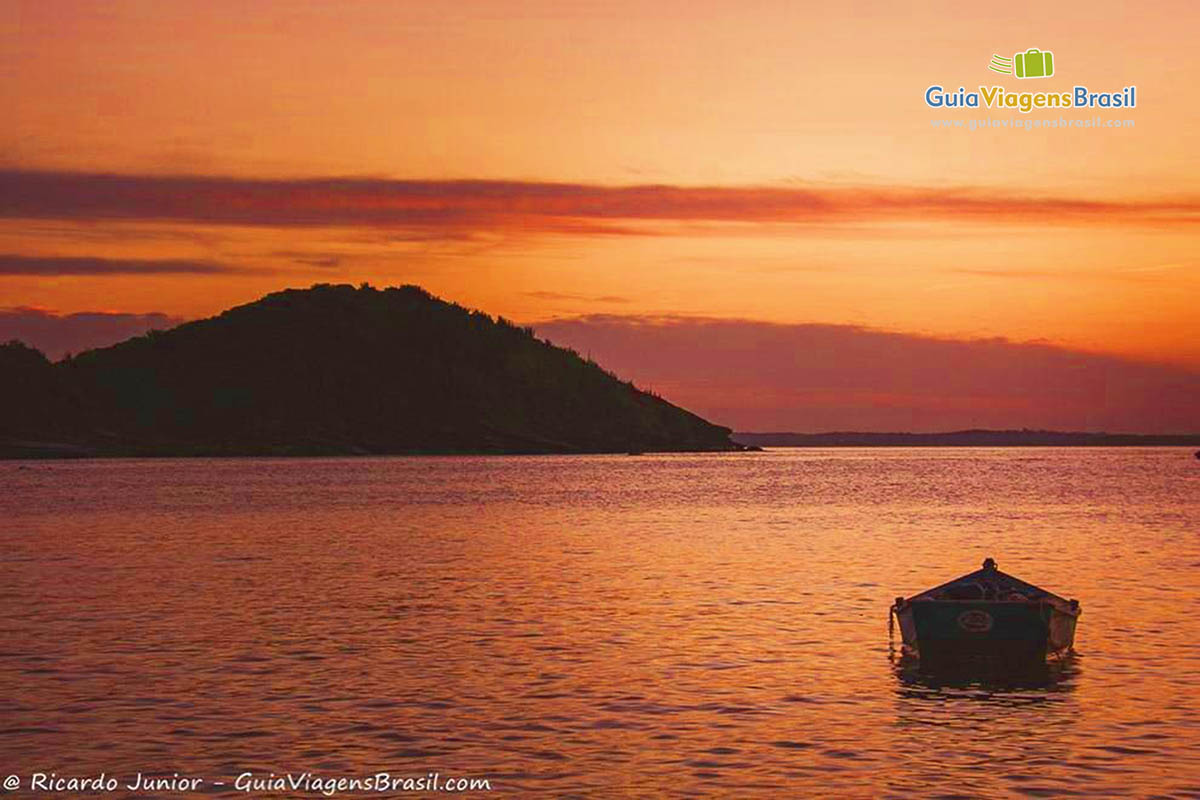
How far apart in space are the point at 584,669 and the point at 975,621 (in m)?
8.86

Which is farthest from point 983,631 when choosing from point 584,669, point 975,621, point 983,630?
point 584,669

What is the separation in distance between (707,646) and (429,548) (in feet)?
128

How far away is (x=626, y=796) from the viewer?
22.1 m

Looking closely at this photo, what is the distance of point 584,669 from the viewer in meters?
34.1

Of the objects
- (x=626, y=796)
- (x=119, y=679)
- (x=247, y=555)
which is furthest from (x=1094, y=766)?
(x=247, y=555)

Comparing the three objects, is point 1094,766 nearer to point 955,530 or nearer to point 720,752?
point 720,752

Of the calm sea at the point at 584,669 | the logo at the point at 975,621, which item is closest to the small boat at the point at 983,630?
the logo at the point at 975,621

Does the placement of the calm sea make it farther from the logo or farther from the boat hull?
the logo

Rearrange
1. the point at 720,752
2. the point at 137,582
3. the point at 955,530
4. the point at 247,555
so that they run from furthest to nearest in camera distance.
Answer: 1. the point at 955,530
2. the point at 247,555
3. the point at 137,582
4. the point at 720,752

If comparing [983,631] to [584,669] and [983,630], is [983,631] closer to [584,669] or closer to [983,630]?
[983,630]

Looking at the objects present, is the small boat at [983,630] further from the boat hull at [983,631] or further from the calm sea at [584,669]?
the calm sea at [584,669]

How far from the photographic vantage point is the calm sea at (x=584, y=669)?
79.6 feet

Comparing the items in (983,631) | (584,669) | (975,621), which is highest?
(975,621)

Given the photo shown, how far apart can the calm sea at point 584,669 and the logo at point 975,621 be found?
1.58 metres
